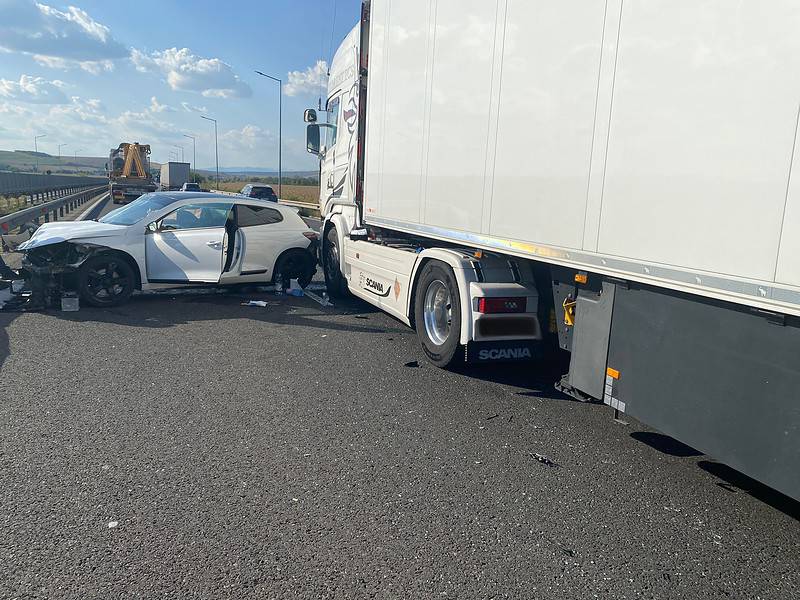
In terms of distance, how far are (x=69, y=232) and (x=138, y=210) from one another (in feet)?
3.84

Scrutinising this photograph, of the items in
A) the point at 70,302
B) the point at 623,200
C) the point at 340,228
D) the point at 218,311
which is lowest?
the point at 218,311

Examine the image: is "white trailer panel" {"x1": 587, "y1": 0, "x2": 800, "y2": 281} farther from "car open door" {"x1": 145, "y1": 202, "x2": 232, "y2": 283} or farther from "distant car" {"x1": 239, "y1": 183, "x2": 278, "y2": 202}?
"distant car" {"x1": 239, "y1": 183, "x2": 278, "y2": 202}

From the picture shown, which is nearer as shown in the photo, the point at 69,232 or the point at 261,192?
the point at 69,232

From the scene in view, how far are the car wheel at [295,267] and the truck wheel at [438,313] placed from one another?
401 centimetres

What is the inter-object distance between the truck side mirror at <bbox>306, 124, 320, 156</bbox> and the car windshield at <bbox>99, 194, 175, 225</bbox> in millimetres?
2585

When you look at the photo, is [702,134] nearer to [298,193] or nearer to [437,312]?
[437,312]

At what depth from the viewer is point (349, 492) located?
390cm

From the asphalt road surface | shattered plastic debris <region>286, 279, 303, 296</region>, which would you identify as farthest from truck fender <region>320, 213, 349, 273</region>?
the asphalt road surface

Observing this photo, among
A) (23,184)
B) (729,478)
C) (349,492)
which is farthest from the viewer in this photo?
(23,184)

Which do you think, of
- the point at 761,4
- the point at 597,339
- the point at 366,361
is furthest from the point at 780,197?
the point at 366,361

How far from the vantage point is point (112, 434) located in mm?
4645

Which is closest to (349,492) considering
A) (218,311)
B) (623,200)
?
(623,200)

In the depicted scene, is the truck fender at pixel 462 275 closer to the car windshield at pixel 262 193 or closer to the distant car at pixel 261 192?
the distant car at pixel 261 192

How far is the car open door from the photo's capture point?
30.5 ft
